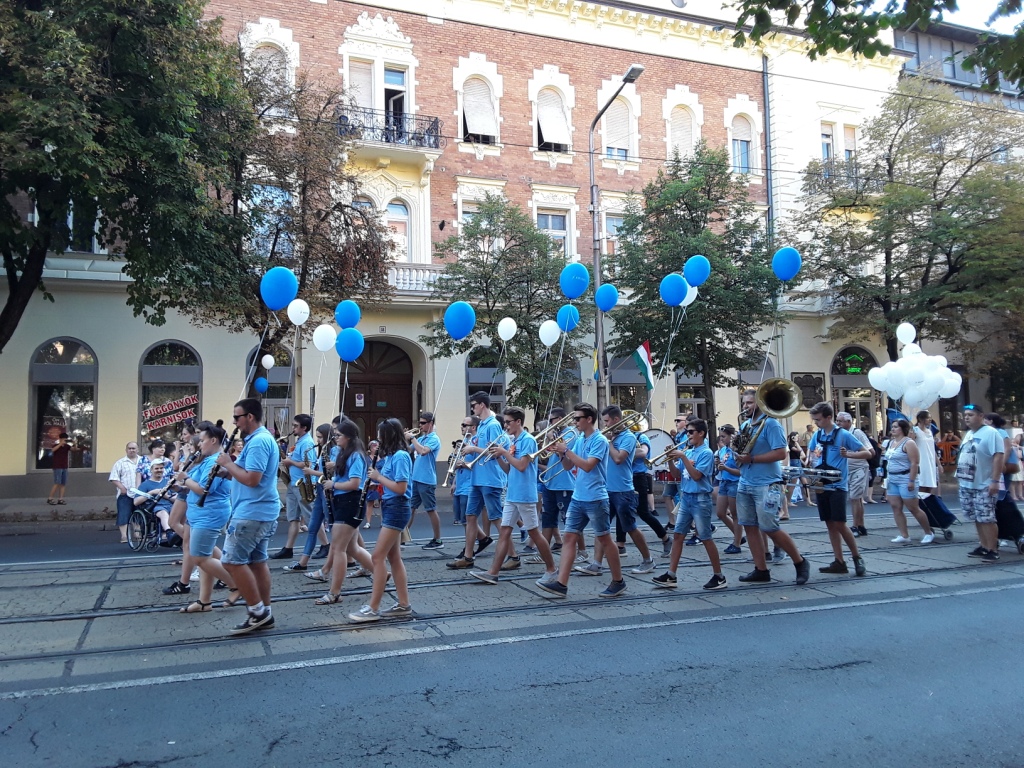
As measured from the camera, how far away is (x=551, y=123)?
24.4 meters

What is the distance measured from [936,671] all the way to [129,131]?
13.4 m

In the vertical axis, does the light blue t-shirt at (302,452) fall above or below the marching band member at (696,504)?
above

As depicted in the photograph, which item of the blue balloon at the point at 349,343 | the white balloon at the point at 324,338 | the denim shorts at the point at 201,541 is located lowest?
the denim shorts at the point at 201,541

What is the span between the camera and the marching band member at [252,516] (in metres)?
5.99

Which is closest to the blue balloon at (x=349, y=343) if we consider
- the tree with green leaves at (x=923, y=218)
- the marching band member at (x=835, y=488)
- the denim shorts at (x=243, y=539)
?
the denim shorts at (x=243, y=539)

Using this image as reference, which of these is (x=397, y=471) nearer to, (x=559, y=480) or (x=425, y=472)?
(x=559, y=480)

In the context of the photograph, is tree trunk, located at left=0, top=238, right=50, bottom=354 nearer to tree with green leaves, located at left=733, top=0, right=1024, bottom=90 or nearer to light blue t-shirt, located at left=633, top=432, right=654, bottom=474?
light blue t-shirt, located at left=633, top=432, right=654, bottom=474

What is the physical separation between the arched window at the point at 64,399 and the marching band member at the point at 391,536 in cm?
1595

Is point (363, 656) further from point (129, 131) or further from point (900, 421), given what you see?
point (129, 131)

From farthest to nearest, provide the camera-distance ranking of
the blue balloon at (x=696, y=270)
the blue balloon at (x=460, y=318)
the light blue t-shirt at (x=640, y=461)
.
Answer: the blue balloon at (x=696, y=270), the blue balloon at (x=460, y=318), the light blue t-shirt at (x=640, y=461)

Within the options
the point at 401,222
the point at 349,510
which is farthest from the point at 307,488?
the point at 401,222

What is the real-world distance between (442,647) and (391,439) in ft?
6.41

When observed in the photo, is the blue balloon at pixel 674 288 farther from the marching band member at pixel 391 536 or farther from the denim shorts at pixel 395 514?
the denim shorts at pixel 395 514

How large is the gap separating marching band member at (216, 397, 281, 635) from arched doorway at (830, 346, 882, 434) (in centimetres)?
2546
